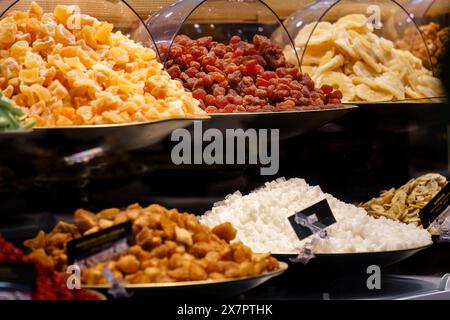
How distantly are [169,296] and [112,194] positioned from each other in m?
0.26

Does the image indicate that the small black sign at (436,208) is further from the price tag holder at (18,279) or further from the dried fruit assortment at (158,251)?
the price tag holder at (18,279)

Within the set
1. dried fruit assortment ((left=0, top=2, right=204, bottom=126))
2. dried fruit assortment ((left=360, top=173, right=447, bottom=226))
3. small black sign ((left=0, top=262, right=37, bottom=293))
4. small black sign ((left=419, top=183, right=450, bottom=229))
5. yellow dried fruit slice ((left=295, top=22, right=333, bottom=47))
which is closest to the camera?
small black sign ((left=0, top=262, right=37, bottom=293))

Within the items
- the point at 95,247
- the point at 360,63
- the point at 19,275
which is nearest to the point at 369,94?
the point at 360,63

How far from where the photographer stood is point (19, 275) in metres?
1.68

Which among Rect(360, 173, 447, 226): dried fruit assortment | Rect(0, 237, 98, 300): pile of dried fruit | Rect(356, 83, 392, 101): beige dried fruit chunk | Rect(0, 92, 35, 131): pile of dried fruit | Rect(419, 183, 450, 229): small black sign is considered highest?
Rect(356, 83, 392, 101): beige dried fruit chunk

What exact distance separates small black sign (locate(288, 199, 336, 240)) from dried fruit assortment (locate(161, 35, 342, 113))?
35 centimetres

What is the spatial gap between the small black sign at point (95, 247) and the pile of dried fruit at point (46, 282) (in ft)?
0.16

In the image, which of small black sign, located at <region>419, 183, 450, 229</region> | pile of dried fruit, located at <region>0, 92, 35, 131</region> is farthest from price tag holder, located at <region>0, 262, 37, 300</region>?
small black sign, located at <region>419, 183, 450, 229</region>

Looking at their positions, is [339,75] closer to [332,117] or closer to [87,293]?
[332,117]

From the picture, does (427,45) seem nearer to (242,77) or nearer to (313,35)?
(313,35)

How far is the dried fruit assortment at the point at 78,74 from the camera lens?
190cm

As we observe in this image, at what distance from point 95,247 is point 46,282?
13 cm

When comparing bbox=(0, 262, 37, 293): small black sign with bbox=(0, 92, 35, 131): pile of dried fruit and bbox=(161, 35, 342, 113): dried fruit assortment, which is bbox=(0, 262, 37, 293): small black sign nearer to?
bbox=(0, 92, 35, 131): pile of dried fruit

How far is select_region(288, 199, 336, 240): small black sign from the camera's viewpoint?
1.98 m
